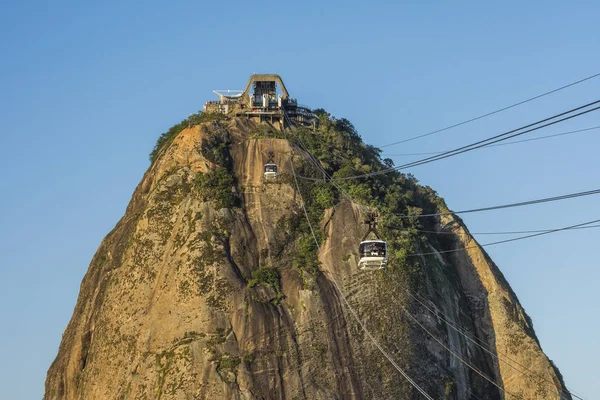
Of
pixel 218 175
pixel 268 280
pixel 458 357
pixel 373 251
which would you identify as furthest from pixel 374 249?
pixel 458 357

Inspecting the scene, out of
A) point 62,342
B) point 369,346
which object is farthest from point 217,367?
point 62,342

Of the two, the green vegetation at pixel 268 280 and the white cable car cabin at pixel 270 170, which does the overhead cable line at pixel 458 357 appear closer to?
the green vegetation at pixel 268 280

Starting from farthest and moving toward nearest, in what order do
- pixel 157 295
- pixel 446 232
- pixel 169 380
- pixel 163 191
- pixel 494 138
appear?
1. pixel 446 232
2. pixel 163 191
3. pixel 157 295
4. pixel 169 380
5. pixel 494 138

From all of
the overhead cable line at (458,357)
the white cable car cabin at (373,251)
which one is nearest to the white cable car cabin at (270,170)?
the overhead cable line at (458,357)

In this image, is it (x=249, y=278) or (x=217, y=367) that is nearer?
(x=217, y=367)

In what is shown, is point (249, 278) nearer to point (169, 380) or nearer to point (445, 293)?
point (169, 380)
